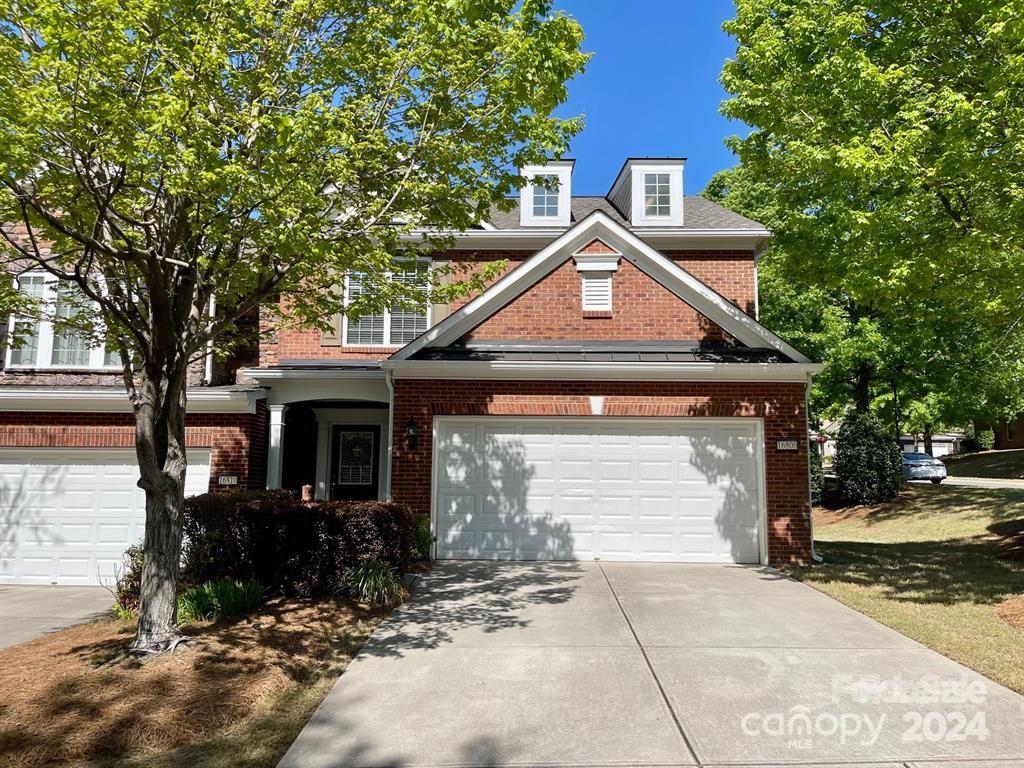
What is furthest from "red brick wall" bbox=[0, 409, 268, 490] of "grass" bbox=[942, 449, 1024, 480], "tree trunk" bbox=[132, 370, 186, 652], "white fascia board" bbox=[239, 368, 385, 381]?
"grass" bbox=[942, 449, 1024, 480]

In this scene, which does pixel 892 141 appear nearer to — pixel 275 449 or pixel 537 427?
pixel 537 427

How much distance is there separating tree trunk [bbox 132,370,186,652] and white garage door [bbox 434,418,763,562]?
5.14 meters

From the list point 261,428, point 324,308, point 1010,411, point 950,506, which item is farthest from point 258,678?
point 1010,411

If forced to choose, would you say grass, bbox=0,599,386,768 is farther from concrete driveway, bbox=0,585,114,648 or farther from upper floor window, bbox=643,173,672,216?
upper floor window, bbox=643,173,672,216

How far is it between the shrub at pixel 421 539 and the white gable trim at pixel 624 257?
305 centimetres

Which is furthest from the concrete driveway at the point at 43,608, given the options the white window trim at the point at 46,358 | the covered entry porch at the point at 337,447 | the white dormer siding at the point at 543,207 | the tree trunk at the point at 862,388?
the tree trunk at the point at 862,388

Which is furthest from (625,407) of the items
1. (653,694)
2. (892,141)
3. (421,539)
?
(653,694)

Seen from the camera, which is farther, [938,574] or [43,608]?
[938,574]

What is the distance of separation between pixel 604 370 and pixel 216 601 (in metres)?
6.76

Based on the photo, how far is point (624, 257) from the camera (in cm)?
1204

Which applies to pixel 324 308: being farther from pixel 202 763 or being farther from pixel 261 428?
pixel 261 428

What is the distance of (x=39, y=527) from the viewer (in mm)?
11602

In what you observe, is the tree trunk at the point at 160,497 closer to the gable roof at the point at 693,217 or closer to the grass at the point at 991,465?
the gable roof at the point at 693,217

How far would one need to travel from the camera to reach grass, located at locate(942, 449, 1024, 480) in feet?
110
